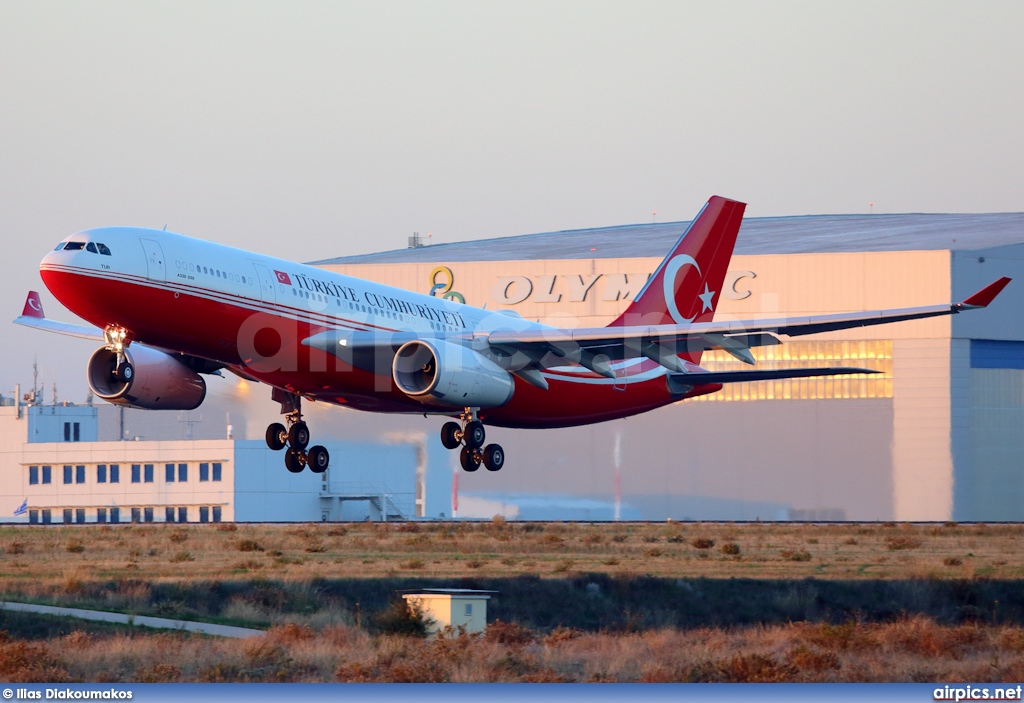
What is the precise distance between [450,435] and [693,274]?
12.9 metres

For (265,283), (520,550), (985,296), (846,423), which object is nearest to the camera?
(985,296)

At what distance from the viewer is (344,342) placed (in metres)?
37.5

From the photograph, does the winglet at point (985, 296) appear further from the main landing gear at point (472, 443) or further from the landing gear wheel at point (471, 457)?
the landing gear wheel at point (471, 457)

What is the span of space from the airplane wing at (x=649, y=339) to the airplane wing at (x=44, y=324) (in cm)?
1273

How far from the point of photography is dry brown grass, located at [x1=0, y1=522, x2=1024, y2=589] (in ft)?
163

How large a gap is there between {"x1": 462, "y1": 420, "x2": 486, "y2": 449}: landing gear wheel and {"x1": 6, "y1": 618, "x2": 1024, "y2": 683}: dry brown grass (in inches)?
241

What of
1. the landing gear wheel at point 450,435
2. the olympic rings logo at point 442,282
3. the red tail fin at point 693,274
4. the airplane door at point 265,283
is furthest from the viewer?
the olympic rings logo at point 442,282

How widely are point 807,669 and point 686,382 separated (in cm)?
1676

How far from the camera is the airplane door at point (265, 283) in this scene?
3612 cm

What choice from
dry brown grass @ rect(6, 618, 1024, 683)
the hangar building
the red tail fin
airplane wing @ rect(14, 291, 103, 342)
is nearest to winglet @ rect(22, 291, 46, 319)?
airplane wing @ rect(14, 291, 103, 342)

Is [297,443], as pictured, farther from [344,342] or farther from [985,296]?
[985,296]

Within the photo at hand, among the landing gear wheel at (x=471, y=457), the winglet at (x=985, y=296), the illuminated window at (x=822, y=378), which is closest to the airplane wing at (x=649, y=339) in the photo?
the landing gear wheel at (x=471, y=457)

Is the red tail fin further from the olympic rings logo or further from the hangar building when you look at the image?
the olympic rings logo

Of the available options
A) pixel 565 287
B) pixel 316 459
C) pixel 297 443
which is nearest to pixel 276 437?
pixel 297 443
